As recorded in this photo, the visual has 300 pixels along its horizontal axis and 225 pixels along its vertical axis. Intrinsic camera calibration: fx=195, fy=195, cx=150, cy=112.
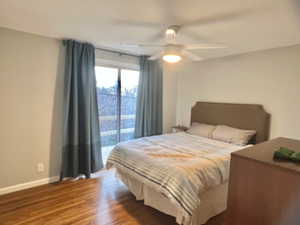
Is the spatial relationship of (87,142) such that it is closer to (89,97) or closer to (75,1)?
(89,97)

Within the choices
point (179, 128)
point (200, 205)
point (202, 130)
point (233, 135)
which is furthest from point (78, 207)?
point (179, 128)

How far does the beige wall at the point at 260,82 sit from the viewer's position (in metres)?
3.05

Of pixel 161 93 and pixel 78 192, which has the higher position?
pixel 161 93

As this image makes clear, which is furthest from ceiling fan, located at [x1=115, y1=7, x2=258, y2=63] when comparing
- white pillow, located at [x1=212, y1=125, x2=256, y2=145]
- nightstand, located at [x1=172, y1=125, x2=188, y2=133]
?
nightstand, located at [x1=172, y1=125, x2=188, y2=133]

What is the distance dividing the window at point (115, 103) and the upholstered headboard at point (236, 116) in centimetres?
145

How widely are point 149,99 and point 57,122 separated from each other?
74.3 inches

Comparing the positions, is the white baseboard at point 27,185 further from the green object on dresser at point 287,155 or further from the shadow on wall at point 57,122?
the green object on dresser at point 287,155

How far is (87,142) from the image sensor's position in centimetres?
332

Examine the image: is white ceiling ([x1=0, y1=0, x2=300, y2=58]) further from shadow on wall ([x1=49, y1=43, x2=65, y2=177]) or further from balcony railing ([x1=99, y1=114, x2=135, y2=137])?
balcony railing ([x1=99, y1=114, x2=135, y2=137])

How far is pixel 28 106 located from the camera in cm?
290

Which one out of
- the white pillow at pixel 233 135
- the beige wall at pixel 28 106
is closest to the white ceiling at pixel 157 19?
the beige wall at pixel 28 106

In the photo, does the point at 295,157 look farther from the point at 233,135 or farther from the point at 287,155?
the point at 233,135

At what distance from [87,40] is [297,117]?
3495mm

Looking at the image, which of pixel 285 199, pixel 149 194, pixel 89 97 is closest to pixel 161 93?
pixel 89 97
